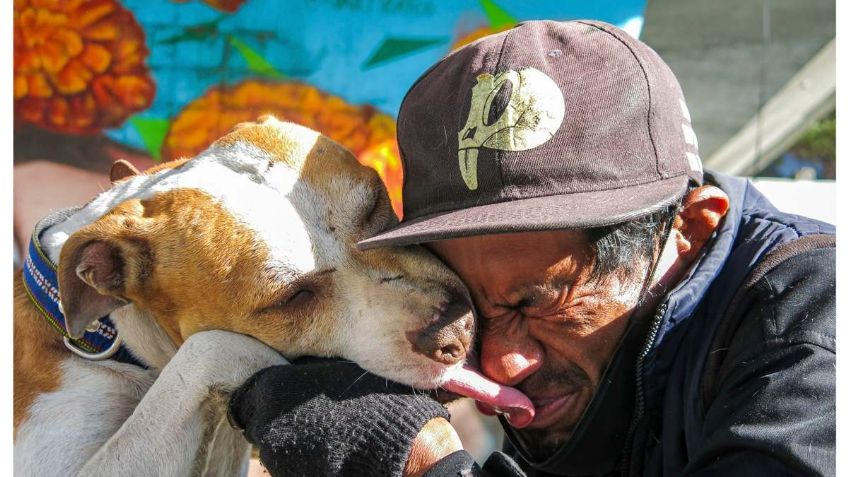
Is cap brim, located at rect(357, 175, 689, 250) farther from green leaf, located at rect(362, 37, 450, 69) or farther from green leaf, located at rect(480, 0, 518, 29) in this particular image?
green leaf, located at rect(480, 0, 518, 29)

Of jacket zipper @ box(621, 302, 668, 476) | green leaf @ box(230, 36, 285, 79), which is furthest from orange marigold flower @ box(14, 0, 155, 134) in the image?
jacket zipper @ box(621, 302, 668, 476)

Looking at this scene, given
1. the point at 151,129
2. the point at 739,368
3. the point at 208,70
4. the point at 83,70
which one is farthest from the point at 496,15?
the point at 739,368

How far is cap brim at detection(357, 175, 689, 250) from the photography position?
1907 millimetres

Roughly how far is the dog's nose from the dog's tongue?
0.05m

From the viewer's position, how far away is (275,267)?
7.43 ft

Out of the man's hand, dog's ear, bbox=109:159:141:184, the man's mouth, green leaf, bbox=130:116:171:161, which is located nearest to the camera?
the man's hand

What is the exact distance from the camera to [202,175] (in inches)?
96.0

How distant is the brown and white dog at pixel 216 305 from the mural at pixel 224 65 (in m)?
3.55

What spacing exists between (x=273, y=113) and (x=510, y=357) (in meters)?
4.23

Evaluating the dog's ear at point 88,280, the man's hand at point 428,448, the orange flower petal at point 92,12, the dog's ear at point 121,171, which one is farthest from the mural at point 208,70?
the man's hand at point 428,448

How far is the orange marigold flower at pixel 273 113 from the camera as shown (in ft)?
19.8

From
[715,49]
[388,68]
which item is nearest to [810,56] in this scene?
[715,49]
